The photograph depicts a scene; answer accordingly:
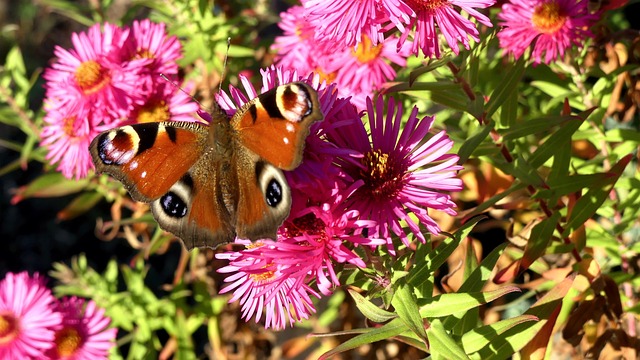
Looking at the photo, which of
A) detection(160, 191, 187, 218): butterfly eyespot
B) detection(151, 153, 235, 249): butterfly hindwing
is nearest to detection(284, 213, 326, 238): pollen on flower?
detection(151, 153, 235, 249): butterfly hindwing

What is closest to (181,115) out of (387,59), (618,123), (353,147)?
(387,59)

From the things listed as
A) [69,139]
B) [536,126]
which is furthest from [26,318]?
[536,126]

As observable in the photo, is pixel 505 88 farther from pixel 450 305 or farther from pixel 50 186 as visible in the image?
pixel 50 186

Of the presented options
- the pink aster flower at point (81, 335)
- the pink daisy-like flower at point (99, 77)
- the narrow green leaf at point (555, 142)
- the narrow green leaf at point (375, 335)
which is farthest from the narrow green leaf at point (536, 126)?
the pink aster flower at point (81, 335)

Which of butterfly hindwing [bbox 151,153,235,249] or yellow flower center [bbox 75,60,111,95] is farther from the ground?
butterfly hindwing [bbox 151,153,235,249]

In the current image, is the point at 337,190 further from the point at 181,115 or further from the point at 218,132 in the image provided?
the point at 181,115

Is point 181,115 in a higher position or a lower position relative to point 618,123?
lower

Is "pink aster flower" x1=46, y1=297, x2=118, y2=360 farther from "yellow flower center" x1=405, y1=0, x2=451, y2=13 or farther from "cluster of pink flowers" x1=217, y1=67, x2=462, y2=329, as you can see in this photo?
"yellow flower center" x1=405, y1=0, x2=451, y2=13
